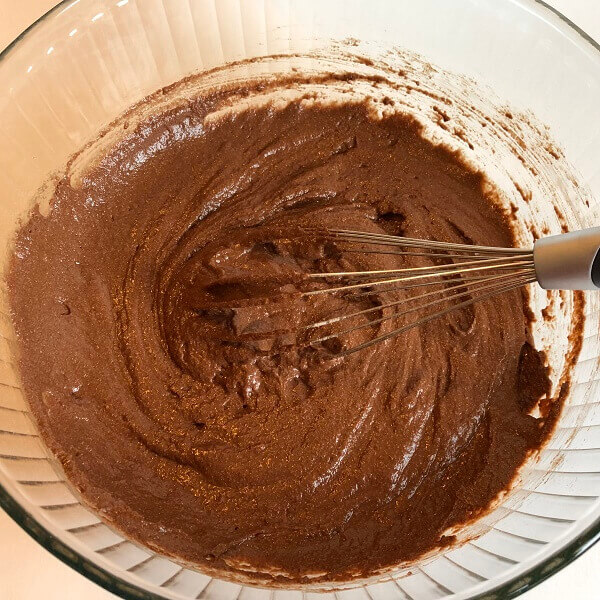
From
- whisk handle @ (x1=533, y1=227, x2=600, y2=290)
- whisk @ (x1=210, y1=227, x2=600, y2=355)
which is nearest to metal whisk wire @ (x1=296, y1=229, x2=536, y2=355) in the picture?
whisk @ (x1=210, y1=227, x2=600, y2=355)

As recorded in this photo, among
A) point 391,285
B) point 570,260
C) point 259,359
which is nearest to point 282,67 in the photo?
point 391,285

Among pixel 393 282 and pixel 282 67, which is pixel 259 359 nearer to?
pixel 393 282

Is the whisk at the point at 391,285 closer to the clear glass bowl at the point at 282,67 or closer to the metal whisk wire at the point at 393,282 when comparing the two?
the metal whisk wire at the point at 393,282

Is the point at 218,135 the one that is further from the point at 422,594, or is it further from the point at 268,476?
the point at 422,594

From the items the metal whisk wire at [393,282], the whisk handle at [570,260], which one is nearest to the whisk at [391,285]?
the metal whisk wire at [393,282]

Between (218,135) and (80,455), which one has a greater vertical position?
(218,135)

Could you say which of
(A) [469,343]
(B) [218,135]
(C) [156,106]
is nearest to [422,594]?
(A) [469,343]

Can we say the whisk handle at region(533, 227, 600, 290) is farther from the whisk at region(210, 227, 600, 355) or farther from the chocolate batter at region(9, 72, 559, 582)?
the chocolate batter at region(9, 72, 559, 582)
